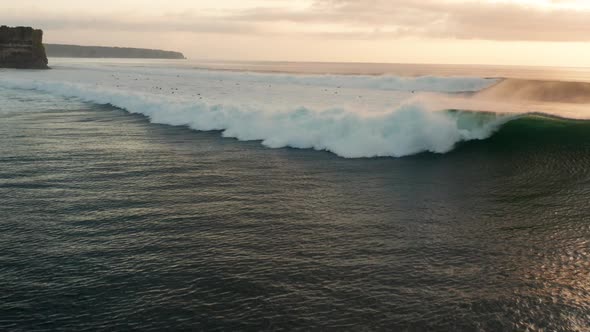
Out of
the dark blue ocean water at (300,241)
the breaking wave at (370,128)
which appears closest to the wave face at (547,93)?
the breaking wave at (370,128)

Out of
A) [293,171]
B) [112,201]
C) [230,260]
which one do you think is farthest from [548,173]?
[112,201]

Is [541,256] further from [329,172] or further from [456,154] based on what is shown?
[456,154]

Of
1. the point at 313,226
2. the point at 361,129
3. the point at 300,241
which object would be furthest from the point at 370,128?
the point at 300,241

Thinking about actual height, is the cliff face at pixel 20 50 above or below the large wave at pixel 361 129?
above

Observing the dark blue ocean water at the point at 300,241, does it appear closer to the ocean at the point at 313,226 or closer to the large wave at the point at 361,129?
the ocean at the point at 313,226

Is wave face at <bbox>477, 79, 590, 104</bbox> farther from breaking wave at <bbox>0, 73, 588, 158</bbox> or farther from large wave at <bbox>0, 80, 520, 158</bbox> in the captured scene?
large wave at <bbox>0, 80, 520, 158</bbox>

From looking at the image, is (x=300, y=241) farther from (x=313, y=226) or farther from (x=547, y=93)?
(x=547, y=93)
